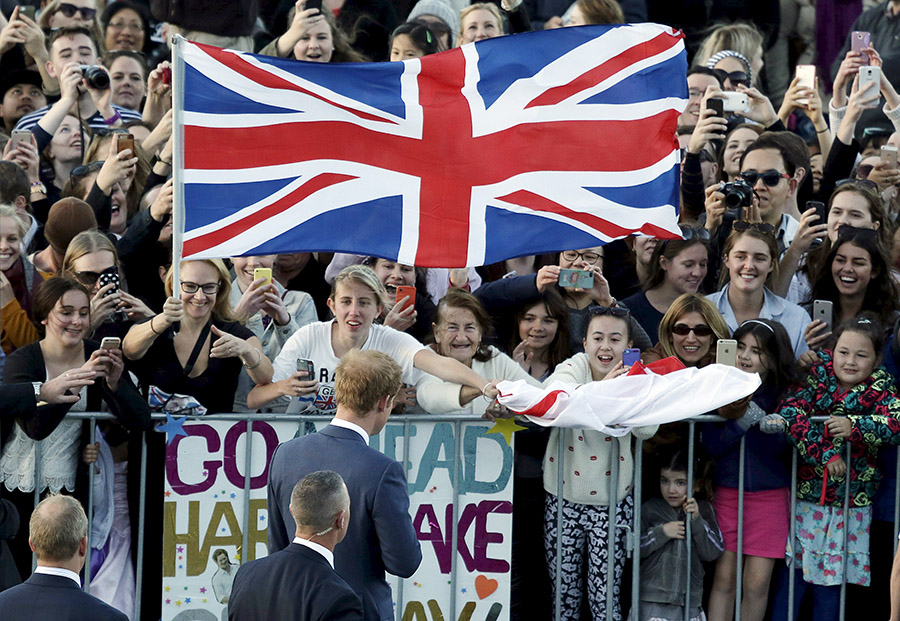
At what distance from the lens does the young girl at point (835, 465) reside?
7.55 m

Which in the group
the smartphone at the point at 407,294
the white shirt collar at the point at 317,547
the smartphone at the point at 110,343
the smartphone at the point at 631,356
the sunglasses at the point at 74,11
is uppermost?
the sunglasses at the point at 74,11

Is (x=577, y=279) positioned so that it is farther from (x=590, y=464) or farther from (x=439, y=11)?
(x=439, y=11)

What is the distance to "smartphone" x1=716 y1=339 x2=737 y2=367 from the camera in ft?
24.4

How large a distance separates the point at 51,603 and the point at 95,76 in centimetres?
525

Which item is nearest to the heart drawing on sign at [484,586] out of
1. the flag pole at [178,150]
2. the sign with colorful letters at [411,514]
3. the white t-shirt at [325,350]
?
the sign with colorful letters at [411,514]

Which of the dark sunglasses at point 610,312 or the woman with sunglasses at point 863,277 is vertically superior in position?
the woman with sunglasses at point 863,277

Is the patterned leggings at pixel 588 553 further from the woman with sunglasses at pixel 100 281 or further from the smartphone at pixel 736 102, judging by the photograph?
the smartphone at pixel 736 102

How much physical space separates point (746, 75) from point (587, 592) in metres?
4.80

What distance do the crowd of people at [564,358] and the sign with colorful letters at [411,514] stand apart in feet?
0.64

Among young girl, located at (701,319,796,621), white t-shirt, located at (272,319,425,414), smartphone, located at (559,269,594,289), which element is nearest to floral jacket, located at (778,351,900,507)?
young girl, located at (701,319,796,621)

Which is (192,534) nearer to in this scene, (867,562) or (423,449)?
(423,449)

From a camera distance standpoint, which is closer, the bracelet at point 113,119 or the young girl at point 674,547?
the young girl at point 674,547

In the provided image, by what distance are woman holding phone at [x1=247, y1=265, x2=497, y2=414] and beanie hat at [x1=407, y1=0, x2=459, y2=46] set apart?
15.5ft

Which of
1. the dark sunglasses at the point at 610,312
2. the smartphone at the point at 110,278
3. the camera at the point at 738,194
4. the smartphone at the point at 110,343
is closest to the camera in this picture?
the smartphone at the point at 110,343
